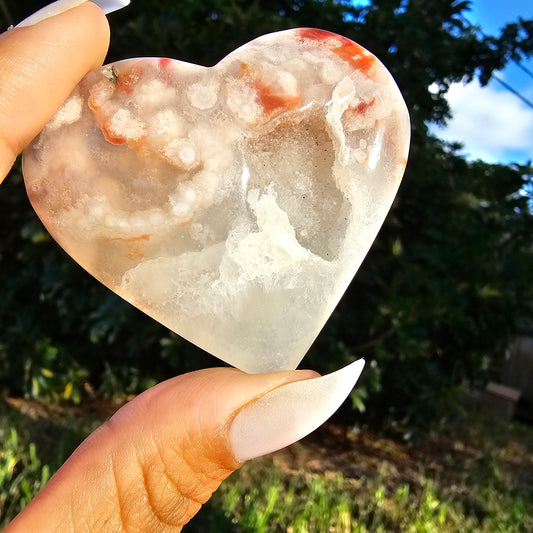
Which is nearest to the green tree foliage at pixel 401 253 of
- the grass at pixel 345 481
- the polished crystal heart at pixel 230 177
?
the grass at pixel 345 481

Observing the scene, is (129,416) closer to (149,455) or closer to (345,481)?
(149,455)

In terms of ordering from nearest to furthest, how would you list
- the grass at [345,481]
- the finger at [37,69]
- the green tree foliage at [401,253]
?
the finger at [37,69], the grass at [345,481], the green tree foliage at [401,253]

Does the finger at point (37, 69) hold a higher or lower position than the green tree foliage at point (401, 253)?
higher

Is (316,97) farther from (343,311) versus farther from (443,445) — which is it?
(443,445)

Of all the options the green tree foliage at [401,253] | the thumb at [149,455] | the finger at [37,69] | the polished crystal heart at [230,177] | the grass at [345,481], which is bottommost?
the grass at [345,481]

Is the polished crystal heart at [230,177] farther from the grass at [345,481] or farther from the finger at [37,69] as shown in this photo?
the grass at [345,481]

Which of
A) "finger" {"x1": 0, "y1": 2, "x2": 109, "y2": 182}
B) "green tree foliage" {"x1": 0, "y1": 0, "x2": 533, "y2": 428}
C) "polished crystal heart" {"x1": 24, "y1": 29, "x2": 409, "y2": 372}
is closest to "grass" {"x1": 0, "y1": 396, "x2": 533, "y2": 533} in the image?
"green tree foliage" {"x1": 0, "y1": 0, "x2": 533, "y2": 428}

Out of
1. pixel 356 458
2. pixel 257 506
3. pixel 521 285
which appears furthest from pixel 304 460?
pixel 521 285

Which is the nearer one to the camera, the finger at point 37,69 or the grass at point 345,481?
the finger at point 37,69
